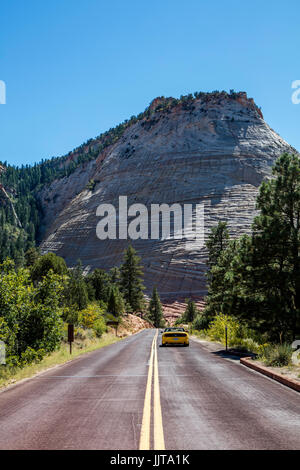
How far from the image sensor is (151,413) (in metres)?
6.40

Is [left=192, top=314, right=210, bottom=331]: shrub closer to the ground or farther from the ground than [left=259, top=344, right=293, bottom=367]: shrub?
closer to the ground

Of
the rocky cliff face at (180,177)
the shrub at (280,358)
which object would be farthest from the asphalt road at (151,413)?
the rocky cliff face at (180,177)

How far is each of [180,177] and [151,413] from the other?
101881 millimetres

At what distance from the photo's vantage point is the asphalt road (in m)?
4.85

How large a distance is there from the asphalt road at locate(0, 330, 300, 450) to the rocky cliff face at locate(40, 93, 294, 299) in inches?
2798

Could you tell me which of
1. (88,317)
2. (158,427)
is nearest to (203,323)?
(88,317)

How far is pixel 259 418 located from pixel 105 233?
97300 millimetres

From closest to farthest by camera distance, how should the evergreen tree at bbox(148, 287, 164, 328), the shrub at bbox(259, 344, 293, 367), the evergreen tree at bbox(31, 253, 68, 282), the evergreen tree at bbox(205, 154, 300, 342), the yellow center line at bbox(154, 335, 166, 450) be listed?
the yellow center line at bbox(154, 335, 166, 450) → the shrub at bbox(259, 344, 293, 367) → the evergreen tree at bbox(205, 154, 300, 342) → the evergreen tree at bbox(31, 253, 68, 282) → the evergreen tree at bbox(148, 287, 164, 328)

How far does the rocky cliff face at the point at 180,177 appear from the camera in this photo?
87556 millimetres

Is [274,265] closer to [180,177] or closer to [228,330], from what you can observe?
[228,330]

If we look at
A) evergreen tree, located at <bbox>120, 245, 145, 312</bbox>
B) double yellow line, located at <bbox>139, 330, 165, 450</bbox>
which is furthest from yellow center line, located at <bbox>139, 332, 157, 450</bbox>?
evergreen tree, located at <bbox>120, 245, 145, 312</bbox>

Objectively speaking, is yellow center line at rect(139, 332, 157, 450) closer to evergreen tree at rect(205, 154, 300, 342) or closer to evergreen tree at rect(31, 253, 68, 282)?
evergreen tree at rect(205, 154, 300, 342)

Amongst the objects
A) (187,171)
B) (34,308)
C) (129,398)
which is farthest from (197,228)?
(129,398)
